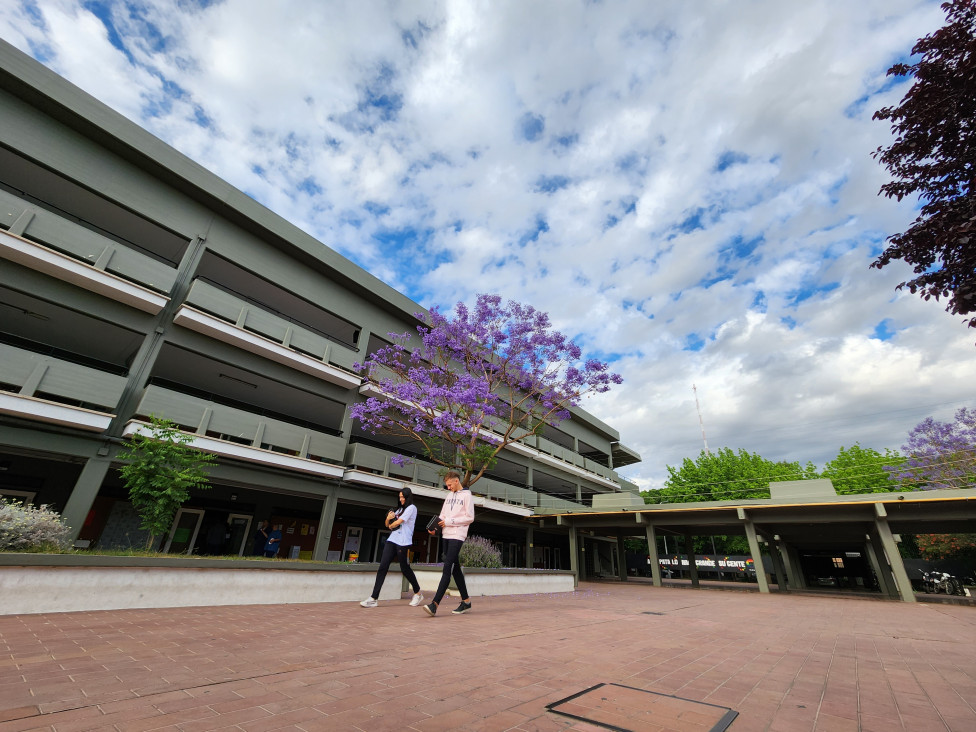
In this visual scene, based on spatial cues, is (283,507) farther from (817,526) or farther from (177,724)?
(817,526)

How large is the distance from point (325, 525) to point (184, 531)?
4214mm

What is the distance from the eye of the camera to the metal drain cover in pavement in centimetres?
218

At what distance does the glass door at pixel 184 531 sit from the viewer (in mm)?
12883

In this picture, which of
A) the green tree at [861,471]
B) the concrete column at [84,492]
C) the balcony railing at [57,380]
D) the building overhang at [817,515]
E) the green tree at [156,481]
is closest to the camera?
the green tree at [156,481]

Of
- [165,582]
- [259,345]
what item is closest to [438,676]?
[165,582]

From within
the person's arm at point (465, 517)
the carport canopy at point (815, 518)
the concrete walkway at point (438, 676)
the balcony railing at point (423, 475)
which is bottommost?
the concrete walkway at point (438, 676)

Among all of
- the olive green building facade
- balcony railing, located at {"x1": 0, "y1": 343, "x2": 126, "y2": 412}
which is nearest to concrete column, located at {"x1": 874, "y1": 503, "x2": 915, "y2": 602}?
the olive green building facade

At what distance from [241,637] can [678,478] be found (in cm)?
4441

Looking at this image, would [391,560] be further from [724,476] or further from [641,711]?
[724,476]

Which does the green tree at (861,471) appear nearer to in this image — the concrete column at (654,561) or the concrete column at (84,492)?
the concrete column at (654,561)

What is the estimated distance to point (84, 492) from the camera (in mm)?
9586

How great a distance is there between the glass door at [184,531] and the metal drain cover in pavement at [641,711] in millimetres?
14347

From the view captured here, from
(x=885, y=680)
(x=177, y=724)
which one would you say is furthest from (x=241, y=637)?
(x=885, y=680)

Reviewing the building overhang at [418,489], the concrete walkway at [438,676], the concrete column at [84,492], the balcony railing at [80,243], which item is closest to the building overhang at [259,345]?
the balcony railing at [80,243]
